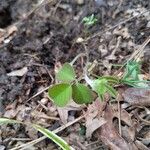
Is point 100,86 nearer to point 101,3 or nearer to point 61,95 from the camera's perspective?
point 61,95

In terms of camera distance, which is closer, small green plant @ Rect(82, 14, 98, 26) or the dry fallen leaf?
the dry fallen leaf

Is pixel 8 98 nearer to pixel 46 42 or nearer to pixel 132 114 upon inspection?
pixel 46 42

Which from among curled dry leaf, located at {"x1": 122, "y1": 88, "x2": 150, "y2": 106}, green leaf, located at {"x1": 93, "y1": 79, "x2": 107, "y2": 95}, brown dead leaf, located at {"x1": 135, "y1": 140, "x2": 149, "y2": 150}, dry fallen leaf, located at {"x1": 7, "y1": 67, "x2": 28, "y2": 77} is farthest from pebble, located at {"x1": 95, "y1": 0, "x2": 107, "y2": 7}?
brown dead leaf, located at {"x1": 135, "y1": 140, "x2": 149, "y2": 150}

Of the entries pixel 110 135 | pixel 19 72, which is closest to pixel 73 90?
pixel 110 135

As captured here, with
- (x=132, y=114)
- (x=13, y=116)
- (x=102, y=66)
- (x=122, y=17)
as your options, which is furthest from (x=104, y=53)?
(x=13, y=116)

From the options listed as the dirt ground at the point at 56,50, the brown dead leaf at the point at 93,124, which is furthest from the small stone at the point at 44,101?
the brown dead leaf at the point at 93,124

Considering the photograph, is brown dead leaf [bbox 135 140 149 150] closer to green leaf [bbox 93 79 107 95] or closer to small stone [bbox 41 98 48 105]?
green leaf [bbox 93 79 107 95]
